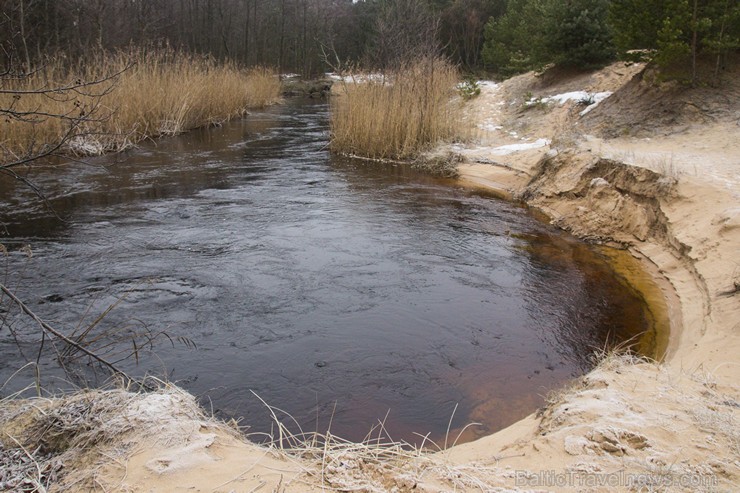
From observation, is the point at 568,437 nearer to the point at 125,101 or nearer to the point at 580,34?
the point at 125,101

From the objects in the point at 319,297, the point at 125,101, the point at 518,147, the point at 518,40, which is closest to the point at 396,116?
the point at 518,147

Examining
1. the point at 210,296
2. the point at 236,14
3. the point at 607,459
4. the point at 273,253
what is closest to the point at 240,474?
the point at 607,459

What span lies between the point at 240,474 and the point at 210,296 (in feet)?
10.2

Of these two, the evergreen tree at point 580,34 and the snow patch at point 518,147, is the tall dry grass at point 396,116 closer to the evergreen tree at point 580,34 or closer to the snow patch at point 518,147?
the snow patch at point 518,147

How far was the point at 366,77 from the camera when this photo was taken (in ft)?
44.0

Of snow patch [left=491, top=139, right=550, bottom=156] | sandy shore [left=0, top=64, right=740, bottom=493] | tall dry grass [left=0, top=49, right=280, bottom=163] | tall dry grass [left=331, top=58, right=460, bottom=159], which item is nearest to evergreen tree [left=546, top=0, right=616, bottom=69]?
tall dry grass [left=331, top=58, right=460, bottom=159]

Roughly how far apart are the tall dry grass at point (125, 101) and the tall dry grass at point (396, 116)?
435 cm

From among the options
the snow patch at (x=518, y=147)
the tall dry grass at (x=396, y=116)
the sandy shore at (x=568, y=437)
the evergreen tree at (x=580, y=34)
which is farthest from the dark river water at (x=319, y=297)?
the evergreen tree at (x=580, y=34)

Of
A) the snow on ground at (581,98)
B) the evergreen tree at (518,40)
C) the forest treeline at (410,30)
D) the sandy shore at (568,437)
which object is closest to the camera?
the sandy shore at (568,437)

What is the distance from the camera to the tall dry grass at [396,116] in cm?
1252

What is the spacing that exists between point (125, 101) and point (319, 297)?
906cm

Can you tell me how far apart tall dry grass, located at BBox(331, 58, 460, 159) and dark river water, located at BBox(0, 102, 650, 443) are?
327 centimetres

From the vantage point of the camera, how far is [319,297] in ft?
18.4

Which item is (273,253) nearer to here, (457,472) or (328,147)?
(457,472)
